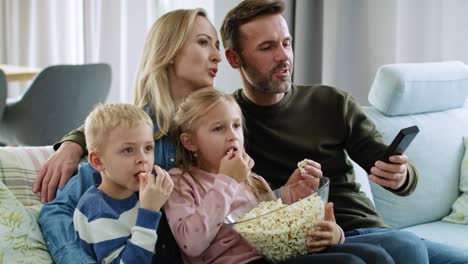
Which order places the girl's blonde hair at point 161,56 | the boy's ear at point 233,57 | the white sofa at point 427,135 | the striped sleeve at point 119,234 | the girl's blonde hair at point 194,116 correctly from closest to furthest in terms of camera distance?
the striped sleeve at point 119,234 → the girl's blonde hair at point 194,116 → the girl's blonde hair at point 161,56 → the boy's ear at point 233,57 → the white sofa at point 427,135

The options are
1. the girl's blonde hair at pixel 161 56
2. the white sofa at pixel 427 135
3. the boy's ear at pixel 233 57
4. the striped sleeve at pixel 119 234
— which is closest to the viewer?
the striped sleeve at pixel 119 234

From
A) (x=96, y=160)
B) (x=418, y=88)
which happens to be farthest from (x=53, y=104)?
(x=96, y=160)

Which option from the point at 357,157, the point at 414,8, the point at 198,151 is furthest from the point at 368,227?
the point at 414,8

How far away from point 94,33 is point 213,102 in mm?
3462

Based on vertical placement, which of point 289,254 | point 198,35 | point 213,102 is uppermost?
point 198,35

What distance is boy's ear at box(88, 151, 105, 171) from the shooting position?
161 centimetres

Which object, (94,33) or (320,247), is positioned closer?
(320,247)

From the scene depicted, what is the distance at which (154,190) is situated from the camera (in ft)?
4.99

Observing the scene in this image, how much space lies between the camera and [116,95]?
4820 mm

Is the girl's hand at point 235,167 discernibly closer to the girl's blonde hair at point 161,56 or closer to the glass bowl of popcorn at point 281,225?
the glass bowl of popcorn at point 281,225

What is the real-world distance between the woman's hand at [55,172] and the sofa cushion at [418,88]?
1.23 meters

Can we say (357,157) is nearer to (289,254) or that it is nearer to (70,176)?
(289,254)

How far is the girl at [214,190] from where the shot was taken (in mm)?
1548

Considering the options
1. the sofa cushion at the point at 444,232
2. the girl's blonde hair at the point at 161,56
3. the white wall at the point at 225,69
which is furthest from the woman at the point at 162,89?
the white wall at the point at 225,69
